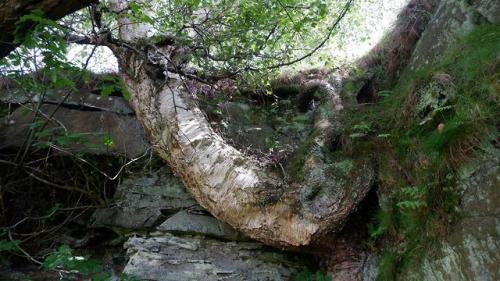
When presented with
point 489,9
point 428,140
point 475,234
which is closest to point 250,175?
point 428,140

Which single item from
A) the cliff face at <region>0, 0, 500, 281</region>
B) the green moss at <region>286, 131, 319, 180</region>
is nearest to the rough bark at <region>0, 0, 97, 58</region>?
the cliff face at <region>0, 0, 500, 281</region>

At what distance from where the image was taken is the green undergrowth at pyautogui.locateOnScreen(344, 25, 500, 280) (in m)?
2.88

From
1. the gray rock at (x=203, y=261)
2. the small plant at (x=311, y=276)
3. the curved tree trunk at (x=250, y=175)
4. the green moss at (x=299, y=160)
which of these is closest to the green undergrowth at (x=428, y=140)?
the curved tree trunk at (x=250, y=175)

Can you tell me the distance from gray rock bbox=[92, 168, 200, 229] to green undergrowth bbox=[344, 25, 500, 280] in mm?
2251

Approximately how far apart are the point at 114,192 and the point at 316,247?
3031mm

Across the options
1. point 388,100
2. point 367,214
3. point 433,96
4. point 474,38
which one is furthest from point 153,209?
point 474,38

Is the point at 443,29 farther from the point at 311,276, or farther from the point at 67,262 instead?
the point at 67,262

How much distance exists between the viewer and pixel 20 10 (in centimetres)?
216

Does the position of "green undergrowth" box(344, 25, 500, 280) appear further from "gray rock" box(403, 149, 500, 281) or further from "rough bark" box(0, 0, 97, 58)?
"rough bark" box(0, 0, 97, 58)

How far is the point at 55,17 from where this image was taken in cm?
234

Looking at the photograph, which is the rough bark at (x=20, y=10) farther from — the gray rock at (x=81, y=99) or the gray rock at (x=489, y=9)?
the gray rock at (x=81, y=99)

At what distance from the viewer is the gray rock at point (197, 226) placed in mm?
4496

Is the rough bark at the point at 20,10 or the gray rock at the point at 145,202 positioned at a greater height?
the rough bark at the point at 20,10

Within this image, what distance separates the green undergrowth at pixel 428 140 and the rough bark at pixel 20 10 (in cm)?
260
